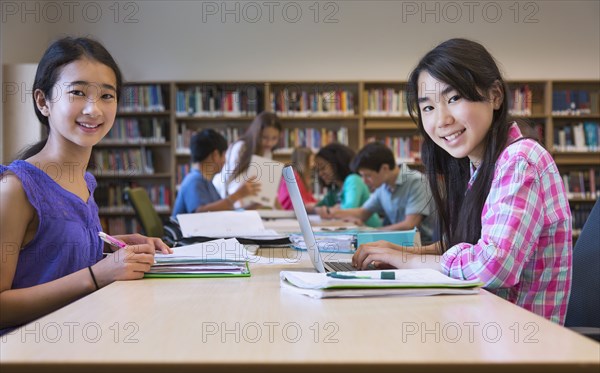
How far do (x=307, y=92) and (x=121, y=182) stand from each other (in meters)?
2.06

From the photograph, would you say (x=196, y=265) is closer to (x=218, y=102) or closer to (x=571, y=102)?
(x=218, y=102)

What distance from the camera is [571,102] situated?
259 inches

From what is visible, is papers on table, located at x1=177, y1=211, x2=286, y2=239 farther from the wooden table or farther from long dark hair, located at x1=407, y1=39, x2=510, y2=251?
the wooden table

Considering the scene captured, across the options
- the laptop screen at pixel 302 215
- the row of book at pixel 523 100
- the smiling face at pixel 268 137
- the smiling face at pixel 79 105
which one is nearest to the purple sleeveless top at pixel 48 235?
the smiling face at pixel 79 105

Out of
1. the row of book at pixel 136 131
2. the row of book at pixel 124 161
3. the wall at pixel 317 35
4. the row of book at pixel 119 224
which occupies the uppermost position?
the wall at pixel 317 35

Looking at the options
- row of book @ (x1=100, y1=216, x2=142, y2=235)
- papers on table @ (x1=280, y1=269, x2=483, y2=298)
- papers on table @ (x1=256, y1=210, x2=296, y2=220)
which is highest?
papers on table @ (x1=280, y1=269, x2=483, y2=298)

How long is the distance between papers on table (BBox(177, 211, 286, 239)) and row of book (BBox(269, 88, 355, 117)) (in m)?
4.01

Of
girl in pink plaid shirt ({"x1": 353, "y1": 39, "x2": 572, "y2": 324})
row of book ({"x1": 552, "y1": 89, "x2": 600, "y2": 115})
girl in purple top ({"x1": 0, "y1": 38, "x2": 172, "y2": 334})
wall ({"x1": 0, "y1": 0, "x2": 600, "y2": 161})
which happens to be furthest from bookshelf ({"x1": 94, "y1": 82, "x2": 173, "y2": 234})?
girl in pink plaid shirt ({"x1": 353, "y1": 39, "x2": 572, "y2": 324})

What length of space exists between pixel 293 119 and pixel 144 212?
3.43m

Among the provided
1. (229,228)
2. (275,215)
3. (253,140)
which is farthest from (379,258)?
(253,140)

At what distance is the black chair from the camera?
1.53 m

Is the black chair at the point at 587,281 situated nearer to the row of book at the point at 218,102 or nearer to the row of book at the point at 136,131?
the row of book at the point at 218,102

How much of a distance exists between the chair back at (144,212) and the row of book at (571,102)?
4.41 meters

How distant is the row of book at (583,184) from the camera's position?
6.59m
